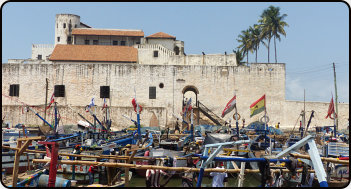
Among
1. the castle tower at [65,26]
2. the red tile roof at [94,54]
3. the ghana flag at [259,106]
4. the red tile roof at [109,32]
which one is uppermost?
the castle tower at [65,26]

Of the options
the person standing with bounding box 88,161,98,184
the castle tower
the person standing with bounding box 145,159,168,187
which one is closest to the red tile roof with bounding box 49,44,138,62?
the castle tower

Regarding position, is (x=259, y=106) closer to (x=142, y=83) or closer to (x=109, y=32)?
(x=142, y=83)

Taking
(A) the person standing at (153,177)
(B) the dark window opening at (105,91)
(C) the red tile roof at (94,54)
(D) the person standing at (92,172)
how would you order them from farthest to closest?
(C) the red tile roof at (94,54), (B) the dark window opening at (105,91), (D) the person standing at (92,172), (A) the person standing at (153,177)

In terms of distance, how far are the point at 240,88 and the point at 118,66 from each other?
10983mm

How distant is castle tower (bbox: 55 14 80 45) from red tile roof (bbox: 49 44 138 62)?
1402 cm

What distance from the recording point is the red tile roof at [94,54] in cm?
4088

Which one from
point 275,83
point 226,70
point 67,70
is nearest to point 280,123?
point 275,83

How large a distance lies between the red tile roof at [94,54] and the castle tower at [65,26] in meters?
14.0

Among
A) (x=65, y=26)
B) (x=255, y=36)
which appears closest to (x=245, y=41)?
(x=255, y=36)

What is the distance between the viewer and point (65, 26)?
186 feet

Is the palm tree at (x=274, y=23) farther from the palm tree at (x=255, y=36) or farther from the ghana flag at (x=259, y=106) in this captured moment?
the ghana flag at (x=259, y=106)

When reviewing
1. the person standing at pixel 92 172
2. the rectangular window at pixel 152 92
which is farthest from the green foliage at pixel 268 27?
the person standing at pixel 92 172

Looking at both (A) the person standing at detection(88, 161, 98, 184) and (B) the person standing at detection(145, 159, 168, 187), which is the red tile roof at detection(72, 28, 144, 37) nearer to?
(A) the person standing at detection(88, 161, 98, 184)

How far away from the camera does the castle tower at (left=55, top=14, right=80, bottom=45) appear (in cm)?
5631
